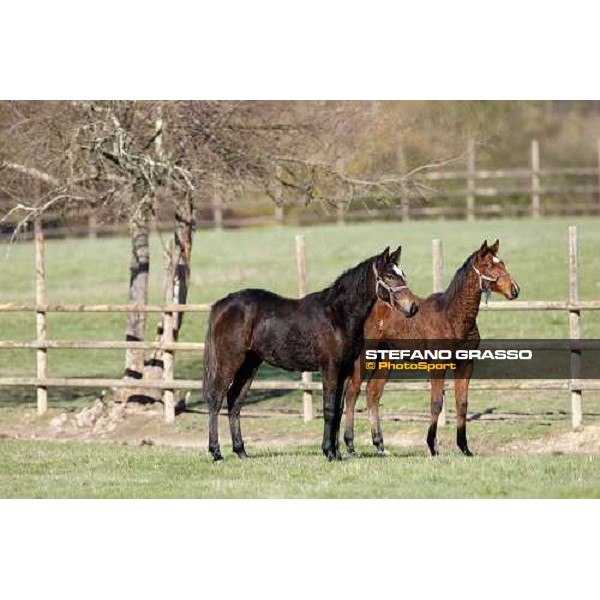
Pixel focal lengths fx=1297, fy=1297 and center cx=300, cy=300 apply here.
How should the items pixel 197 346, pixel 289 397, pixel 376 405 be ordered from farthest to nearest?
pixel 289 397
pixel 197 346
pixel 376 405

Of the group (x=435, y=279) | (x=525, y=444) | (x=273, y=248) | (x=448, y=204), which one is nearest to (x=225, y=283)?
(x=273, y=248)

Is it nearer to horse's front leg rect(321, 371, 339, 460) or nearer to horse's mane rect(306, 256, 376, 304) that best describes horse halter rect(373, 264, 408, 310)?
horse's mane rect(306, 256, 376, 304)

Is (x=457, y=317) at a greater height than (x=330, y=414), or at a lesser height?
greater

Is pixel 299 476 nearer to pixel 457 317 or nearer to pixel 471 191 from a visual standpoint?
pixel 457 317

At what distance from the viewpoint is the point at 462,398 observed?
36.5 ft

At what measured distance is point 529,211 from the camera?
70.2ft

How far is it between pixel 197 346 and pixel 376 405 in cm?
290

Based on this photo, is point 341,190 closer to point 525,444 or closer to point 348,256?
point 525,444

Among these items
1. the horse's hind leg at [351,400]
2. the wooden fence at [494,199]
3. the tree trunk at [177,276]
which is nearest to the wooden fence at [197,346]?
the tree trunk at [177,276]

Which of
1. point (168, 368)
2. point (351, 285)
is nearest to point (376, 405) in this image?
point (351, 285)

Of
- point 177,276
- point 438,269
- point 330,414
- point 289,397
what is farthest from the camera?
point 289,397

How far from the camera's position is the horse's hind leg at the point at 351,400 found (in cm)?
1138

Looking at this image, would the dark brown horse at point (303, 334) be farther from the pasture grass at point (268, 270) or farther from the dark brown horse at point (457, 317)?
the pasture grass at point (268, 270)

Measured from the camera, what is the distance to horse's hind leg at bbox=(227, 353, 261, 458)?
1123 cm
